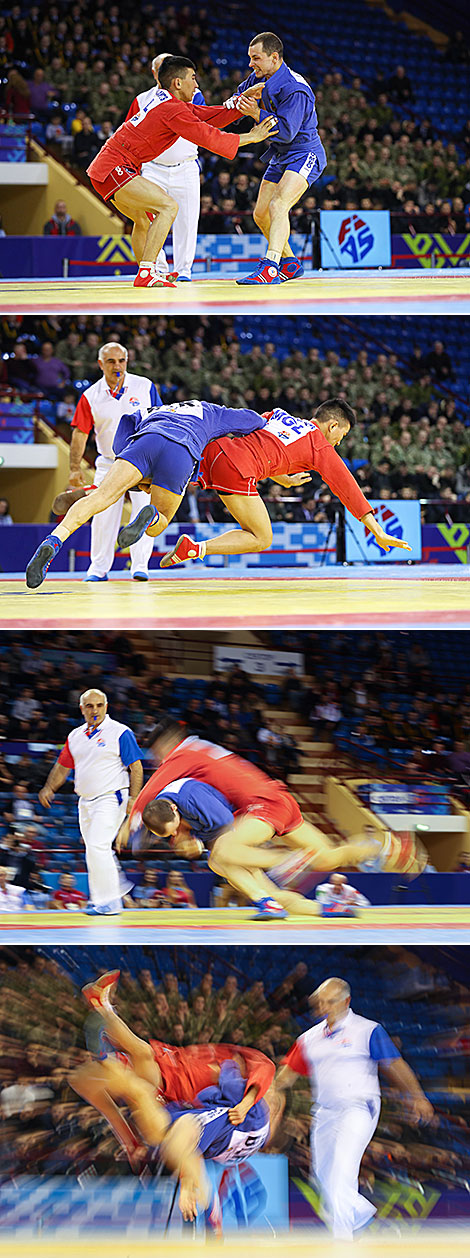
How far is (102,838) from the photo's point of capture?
5.40 m

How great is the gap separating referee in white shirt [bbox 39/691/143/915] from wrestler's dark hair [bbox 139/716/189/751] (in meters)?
2.99

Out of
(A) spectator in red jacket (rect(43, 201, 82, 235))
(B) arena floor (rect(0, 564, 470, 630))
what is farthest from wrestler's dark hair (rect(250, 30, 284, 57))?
(A) spectator in red jacket (rect(43, 201, 82, 235))

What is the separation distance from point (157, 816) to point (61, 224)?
7.71 m

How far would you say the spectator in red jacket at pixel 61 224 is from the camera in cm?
1082

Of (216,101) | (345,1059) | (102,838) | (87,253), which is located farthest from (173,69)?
(216,101)

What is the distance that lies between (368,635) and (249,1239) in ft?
19.8

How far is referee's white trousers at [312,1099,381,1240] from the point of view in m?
5.04

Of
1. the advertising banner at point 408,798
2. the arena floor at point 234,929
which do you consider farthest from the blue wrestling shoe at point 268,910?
the advertising banner at point 408,798

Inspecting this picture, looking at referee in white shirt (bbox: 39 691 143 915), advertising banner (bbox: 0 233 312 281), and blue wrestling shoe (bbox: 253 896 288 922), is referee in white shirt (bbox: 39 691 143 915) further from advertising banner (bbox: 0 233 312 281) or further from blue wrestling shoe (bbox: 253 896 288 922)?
advertising banner (bbox: 0 233 312 281)

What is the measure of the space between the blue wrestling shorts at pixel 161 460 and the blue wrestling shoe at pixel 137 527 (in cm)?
11

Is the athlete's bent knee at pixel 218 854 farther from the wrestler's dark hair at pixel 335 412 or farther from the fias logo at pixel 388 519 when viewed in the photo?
the fias logo at pixel 388 519

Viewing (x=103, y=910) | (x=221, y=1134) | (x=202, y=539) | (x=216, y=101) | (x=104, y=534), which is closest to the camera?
(x=103, y=910)

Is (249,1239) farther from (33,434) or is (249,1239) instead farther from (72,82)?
(72,82)

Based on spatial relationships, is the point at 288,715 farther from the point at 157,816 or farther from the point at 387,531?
the point at 157,816
